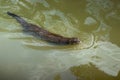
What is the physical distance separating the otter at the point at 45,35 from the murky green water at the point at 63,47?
58 mm

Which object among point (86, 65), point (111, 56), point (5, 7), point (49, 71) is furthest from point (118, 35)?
point (5, 7)

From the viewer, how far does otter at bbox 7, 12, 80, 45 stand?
3172mm

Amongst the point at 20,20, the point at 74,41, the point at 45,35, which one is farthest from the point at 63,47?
the point at 20,20

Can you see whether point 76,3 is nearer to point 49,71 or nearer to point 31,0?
point 31,0

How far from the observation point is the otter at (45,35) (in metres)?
3.17

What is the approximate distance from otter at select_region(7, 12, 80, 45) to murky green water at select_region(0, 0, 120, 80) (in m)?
0.06

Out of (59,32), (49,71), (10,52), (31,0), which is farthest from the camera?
(31,0)

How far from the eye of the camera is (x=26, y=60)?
9.66ft

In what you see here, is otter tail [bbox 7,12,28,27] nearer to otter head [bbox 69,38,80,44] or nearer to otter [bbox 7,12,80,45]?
otter [bbox 7,12,80,45]

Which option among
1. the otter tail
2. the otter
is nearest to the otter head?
the otter

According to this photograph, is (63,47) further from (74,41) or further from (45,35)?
(45,35)

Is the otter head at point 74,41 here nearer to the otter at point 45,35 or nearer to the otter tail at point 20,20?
the otter at point 45,35

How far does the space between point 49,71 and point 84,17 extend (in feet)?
3.69

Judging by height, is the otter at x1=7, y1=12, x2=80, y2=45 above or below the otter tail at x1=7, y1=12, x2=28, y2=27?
below
